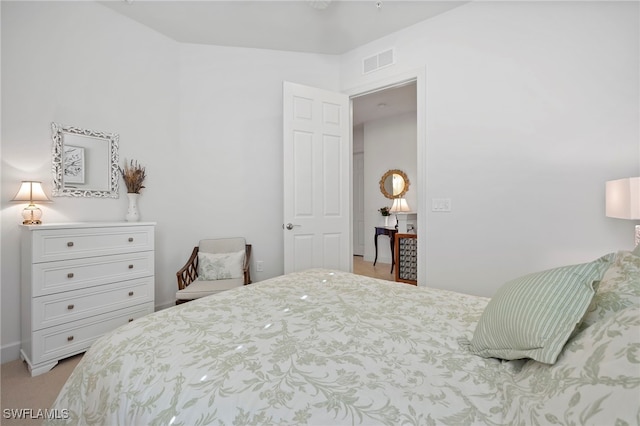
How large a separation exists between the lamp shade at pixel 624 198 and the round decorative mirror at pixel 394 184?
3574mm

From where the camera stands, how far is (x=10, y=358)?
2.04 m

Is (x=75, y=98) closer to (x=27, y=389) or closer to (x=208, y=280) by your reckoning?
(x=208, y=280)

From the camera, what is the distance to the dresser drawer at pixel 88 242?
190 centimetres

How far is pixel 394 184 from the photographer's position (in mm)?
5441

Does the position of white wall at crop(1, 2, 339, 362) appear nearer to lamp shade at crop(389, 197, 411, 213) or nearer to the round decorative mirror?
the round decorative mirror

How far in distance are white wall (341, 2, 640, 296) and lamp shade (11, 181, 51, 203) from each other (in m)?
3.12

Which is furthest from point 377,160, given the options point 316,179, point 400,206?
point 316,179

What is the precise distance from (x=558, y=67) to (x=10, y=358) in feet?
14.9

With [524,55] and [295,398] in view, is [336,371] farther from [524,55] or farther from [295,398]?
[524,55]

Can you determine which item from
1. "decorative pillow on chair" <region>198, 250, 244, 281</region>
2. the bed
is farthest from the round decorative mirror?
the bed

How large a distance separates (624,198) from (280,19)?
2.99 meters

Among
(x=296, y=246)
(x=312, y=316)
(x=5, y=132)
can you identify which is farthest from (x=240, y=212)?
(x=312, y=316)

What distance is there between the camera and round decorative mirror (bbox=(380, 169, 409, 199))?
530 cm

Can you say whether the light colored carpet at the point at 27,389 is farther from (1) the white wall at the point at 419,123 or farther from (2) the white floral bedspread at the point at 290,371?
(2) the white floral bedspread at the point at 290,371
